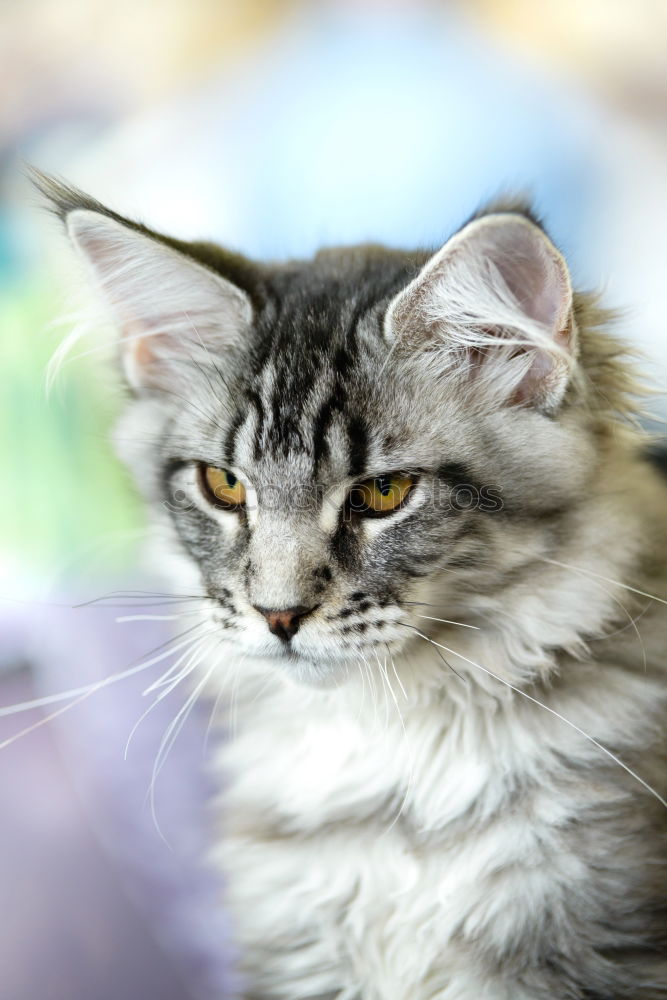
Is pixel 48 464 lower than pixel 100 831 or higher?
higher

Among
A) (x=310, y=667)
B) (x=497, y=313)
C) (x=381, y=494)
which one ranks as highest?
(x=497, y=313)

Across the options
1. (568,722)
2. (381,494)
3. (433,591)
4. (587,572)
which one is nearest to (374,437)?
(381,494)

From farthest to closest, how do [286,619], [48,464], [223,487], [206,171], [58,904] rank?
[48,464] < [206,171] < [58,904] < [223,487] < [286,619]

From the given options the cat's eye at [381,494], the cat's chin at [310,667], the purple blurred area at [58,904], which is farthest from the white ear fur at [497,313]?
the purple blurred area at [58,904]

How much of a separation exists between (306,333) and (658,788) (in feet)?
A: 2.29

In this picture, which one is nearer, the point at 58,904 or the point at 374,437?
the point at 374,437

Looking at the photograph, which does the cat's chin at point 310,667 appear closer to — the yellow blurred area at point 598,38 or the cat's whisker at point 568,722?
the cat's whisker at point 568,722

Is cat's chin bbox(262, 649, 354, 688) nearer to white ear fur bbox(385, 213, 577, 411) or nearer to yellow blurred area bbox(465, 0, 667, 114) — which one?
white ear fur bbox(385, 213, 577, 411)

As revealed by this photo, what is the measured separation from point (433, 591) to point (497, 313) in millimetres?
325

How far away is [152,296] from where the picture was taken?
1165mm

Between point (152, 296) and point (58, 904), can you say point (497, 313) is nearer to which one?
point (152, 296)

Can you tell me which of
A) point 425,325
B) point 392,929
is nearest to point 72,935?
point 392,929

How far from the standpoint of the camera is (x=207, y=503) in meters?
1.16

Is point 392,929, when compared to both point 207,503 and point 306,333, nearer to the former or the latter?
point 207,503
